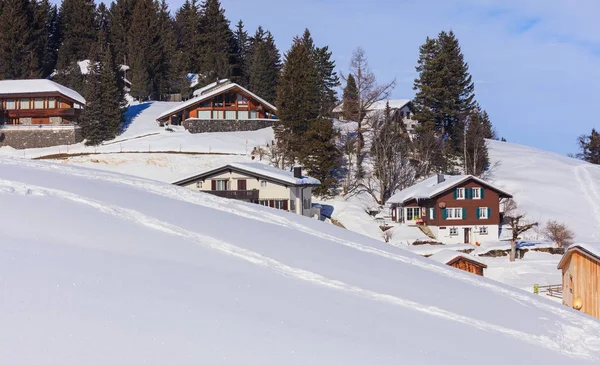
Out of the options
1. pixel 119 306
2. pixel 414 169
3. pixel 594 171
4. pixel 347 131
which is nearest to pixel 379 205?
pixel 414 169

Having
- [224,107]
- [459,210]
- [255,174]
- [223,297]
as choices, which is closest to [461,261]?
Answer: [255,174]

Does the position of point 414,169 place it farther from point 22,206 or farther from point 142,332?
point 142,332

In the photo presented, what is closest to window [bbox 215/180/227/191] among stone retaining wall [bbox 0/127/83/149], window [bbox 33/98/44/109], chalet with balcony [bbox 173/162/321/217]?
chalet with balcony [bbox 173/162/321/217]

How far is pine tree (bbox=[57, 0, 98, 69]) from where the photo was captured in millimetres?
82006

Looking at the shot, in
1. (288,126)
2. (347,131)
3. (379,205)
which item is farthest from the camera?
(347,131)

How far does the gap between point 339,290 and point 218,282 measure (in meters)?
2.12

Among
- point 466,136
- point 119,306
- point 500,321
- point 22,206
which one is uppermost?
point 466,136

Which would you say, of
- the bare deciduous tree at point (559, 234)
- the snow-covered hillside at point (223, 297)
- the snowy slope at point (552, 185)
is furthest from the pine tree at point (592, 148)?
the snow-covered hillside at point (223, 297)

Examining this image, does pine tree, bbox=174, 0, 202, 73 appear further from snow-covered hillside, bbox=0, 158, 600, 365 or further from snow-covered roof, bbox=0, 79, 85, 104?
snow-covered hillside, bbox=0, 158, 600, 365

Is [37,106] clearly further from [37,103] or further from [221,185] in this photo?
[221,185]

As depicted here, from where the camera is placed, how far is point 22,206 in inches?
500

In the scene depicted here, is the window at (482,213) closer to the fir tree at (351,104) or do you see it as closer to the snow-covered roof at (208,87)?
the fir tree at (351,104)

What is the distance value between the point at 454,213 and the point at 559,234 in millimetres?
6850

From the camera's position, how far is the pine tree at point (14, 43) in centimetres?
7344
